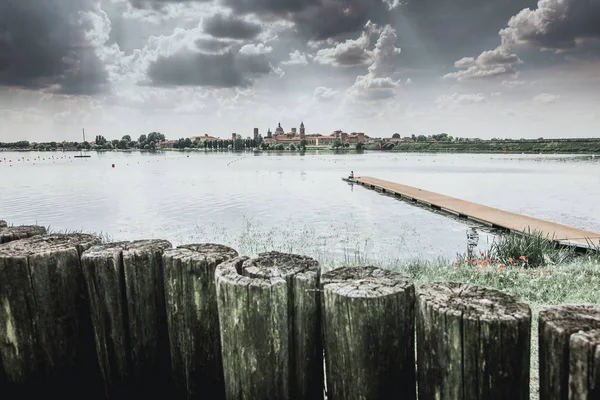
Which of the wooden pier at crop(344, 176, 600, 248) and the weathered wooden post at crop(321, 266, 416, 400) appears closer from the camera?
the weathered wooden post at crop(321, 266, 416, 400)

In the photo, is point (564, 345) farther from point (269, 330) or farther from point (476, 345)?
point (269, 330)

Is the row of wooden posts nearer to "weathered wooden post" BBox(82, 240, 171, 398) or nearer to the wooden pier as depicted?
"weathered wooden post" BBox(82, 240, 171, 398)

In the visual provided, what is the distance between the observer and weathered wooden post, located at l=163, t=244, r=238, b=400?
9.03ft

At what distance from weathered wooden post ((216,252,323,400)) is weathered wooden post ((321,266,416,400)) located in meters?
0.16

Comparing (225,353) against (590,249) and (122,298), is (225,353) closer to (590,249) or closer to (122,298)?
(122,298)

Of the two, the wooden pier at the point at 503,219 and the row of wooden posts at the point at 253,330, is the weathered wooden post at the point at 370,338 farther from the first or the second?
the wooden pier at the point at 503,219

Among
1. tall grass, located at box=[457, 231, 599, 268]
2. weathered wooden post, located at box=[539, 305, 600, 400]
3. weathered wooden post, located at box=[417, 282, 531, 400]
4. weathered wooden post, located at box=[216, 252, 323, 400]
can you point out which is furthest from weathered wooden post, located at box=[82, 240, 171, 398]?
tall grass, located at box=[457, 231, 599, 268]

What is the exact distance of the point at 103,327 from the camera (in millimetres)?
2881

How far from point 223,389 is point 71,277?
125cm

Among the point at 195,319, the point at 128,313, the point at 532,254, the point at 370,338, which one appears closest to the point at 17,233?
the point at 128,313

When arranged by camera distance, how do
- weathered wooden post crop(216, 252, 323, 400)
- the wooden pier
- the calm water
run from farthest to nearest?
the calm water < the wooden pier < weathered wooden post crop(216, 252, 323, 400)

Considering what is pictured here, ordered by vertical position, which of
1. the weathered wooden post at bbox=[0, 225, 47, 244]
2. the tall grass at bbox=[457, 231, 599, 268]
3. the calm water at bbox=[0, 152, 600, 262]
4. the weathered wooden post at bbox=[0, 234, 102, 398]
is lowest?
the calm water at bbox=[0, 152, 600, 262]

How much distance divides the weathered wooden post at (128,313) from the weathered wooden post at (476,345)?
1.70m

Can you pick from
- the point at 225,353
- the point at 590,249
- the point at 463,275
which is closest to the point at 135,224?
the point at 463,275
